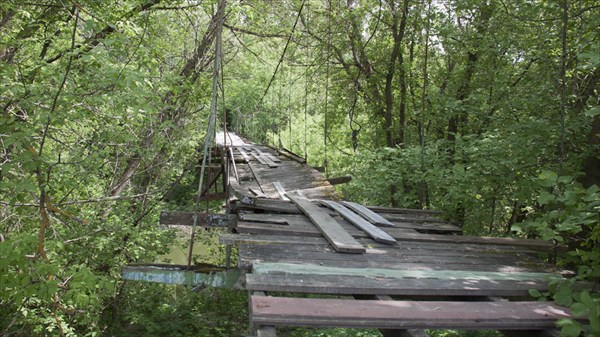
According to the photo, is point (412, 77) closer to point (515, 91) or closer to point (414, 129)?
point (414, 129)

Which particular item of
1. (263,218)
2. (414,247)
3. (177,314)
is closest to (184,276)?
(263,218)

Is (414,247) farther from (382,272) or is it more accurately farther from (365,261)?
(382,272)

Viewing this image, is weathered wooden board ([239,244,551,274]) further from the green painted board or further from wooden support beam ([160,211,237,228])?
wooden support beam ([160,211,237,228])

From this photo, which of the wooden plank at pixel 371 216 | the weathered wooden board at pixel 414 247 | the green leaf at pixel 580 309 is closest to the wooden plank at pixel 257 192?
the wooden plank at pixel 371 216

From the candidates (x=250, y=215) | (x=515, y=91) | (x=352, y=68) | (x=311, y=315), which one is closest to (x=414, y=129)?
(x=352, y=68)

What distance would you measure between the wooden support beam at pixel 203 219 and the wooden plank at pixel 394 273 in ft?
4.04

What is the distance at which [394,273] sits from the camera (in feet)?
8.93

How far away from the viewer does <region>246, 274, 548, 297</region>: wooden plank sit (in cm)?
234

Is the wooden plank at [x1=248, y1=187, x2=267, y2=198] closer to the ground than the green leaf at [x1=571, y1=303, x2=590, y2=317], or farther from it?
farther from it

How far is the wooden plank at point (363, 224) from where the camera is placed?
3595 mm

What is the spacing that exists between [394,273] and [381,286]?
0.33 metres

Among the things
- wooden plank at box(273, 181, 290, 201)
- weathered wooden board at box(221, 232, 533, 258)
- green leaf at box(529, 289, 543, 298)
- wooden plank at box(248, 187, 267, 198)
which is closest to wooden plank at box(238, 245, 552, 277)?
weathered wooden board at box(221, 232, 533, 258)

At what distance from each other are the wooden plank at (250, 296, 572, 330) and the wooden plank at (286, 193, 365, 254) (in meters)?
1.00

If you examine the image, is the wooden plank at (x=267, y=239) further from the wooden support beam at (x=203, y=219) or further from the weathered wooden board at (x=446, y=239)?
the wooden support beam at (x=203, y=219)
